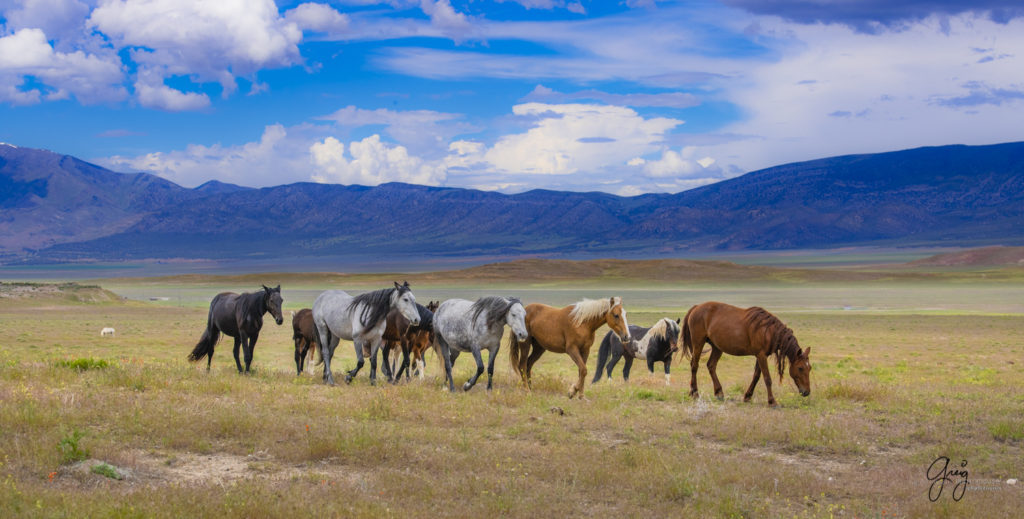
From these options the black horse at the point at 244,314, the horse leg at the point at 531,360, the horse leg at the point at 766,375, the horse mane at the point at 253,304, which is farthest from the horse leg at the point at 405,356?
the horse leg at the point at 766,375

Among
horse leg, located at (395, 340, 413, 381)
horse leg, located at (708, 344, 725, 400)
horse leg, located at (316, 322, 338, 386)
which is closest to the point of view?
horse leg, located at (708, 344, 725, 400)

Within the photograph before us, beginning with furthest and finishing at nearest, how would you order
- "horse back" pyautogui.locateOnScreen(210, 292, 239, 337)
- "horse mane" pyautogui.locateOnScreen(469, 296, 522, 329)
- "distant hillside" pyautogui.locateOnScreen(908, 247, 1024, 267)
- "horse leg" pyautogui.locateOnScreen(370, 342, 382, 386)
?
1. "distant hillside" pyautogui.locateOnScreen(908, 247, 1024, 267)
2. "horse back" pyautogui.locateOnScreen(210, 292, 239, 337)
3. "horse leg" pyautogui.locateOnScreen(370, 342, 382, 386)
4. "horse mane" pyautogui.locateOnScreen(469, 296, 522, 329)

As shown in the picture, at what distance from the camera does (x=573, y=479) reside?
8578mm

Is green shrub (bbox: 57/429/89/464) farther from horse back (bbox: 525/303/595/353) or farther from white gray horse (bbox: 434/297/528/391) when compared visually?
horse back (bbox: 525/303/595/353)

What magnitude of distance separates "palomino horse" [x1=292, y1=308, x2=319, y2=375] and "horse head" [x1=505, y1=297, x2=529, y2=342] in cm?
633

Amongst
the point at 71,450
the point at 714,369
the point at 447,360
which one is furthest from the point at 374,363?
the point at 71,450

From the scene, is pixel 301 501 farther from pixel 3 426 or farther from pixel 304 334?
pixel 304 334

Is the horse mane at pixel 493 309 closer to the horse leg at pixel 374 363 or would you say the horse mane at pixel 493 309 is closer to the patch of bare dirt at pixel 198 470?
the horse leg at pixel 374 363

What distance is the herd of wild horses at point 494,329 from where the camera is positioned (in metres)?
14.2

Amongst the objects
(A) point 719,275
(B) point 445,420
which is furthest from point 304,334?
(A) point 719,275

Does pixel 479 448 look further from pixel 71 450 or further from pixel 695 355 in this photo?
pixel 695 355

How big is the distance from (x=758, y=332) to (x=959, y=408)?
3307 millimetres

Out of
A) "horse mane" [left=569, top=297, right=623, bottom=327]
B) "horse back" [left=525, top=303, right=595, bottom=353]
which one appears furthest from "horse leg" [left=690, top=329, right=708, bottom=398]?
"horse back" [left=525, top=303, right=595, bottom=353]

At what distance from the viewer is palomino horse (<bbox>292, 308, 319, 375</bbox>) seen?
19.1 metres
